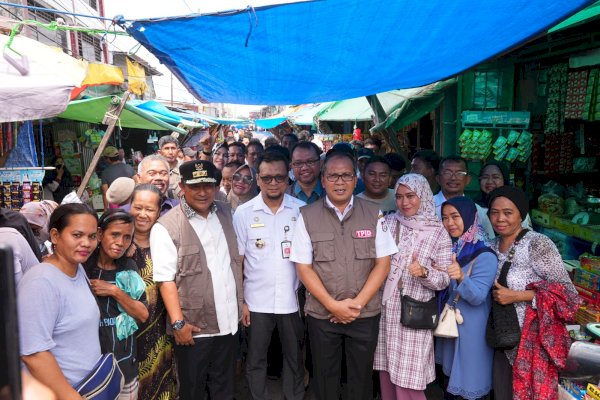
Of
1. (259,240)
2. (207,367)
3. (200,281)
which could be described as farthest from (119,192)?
(207,367)

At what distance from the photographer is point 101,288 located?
2033 millimetres

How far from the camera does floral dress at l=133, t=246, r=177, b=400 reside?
2369 mm

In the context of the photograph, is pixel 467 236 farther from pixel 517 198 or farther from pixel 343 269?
pixel 343 269

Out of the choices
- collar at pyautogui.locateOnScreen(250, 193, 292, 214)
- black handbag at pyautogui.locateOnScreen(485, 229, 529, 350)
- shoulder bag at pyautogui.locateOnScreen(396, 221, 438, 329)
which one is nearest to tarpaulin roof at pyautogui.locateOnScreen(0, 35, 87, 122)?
collar at pyautogui.locateOnScreen(250, 193, 292, 214)

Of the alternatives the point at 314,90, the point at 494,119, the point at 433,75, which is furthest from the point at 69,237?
the point at 494,119

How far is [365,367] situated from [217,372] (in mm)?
1015

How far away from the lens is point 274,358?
3.64m

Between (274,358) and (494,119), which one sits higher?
(494,119)

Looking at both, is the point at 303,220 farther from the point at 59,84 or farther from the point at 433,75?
the point at 433,75

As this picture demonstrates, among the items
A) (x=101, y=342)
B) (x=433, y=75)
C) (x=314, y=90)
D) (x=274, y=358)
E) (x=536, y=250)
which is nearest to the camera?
(x=101, y=342)

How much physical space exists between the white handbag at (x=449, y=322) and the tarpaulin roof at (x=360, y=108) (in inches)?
165

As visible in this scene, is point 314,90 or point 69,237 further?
point 314,90

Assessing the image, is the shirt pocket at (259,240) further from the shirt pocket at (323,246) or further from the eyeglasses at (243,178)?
the eyeglasses at (243,178)

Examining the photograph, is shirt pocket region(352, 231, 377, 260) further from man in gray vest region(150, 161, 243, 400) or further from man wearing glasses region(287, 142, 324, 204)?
man wearing glasses region(287, 142, 324, 204)
